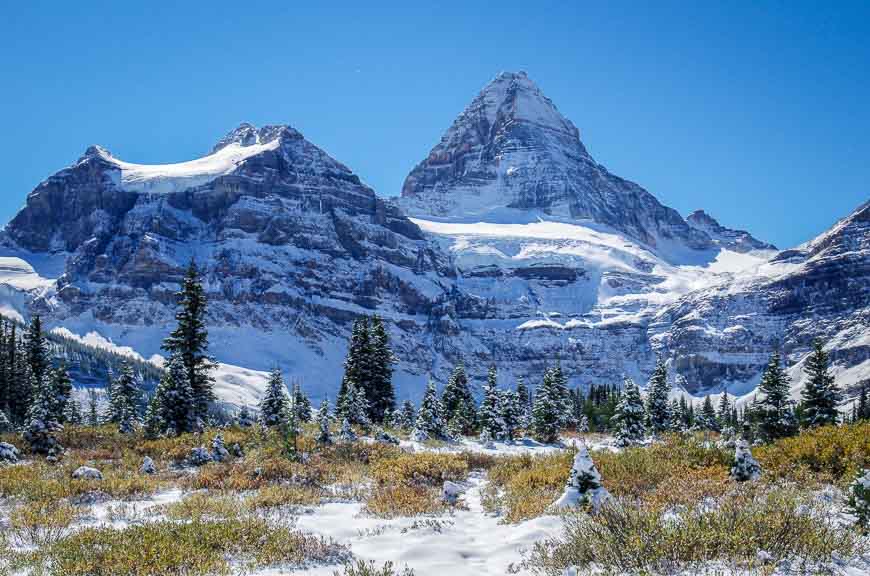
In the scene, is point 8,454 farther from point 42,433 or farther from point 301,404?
point 301,404

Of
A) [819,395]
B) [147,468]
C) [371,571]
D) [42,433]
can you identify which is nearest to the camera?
[371,571]

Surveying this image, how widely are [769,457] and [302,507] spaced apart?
1047 centimetres

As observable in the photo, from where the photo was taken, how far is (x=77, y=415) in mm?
68688

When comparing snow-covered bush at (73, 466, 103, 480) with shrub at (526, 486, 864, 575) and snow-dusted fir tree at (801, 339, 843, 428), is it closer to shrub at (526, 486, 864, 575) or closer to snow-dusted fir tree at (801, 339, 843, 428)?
shrub at (526, 486, 864, 575)

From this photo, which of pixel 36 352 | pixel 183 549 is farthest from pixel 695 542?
pixel 36 352

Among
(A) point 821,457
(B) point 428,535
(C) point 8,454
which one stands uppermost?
(A) point 821,457

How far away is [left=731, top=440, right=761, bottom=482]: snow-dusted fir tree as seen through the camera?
13008mm

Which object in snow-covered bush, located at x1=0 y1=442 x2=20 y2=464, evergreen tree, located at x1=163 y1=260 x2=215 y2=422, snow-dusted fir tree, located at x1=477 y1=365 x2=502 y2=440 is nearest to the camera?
snow-covered bush, located at x1=0 y1=442 x2=20 y2=464

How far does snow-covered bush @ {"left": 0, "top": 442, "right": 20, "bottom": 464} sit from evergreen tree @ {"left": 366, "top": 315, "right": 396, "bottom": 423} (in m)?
26.3

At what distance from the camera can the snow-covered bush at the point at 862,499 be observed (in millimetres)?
9141

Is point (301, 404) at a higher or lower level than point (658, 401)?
higher

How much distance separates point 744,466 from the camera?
13.1 metres

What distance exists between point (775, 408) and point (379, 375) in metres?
25.4

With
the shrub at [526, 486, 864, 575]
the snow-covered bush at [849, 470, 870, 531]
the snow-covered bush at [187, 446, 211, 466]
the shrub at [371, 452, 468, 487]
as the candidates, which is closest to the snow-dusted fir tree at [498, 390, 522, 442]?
the shrub at [371, 452, 468, 487]
